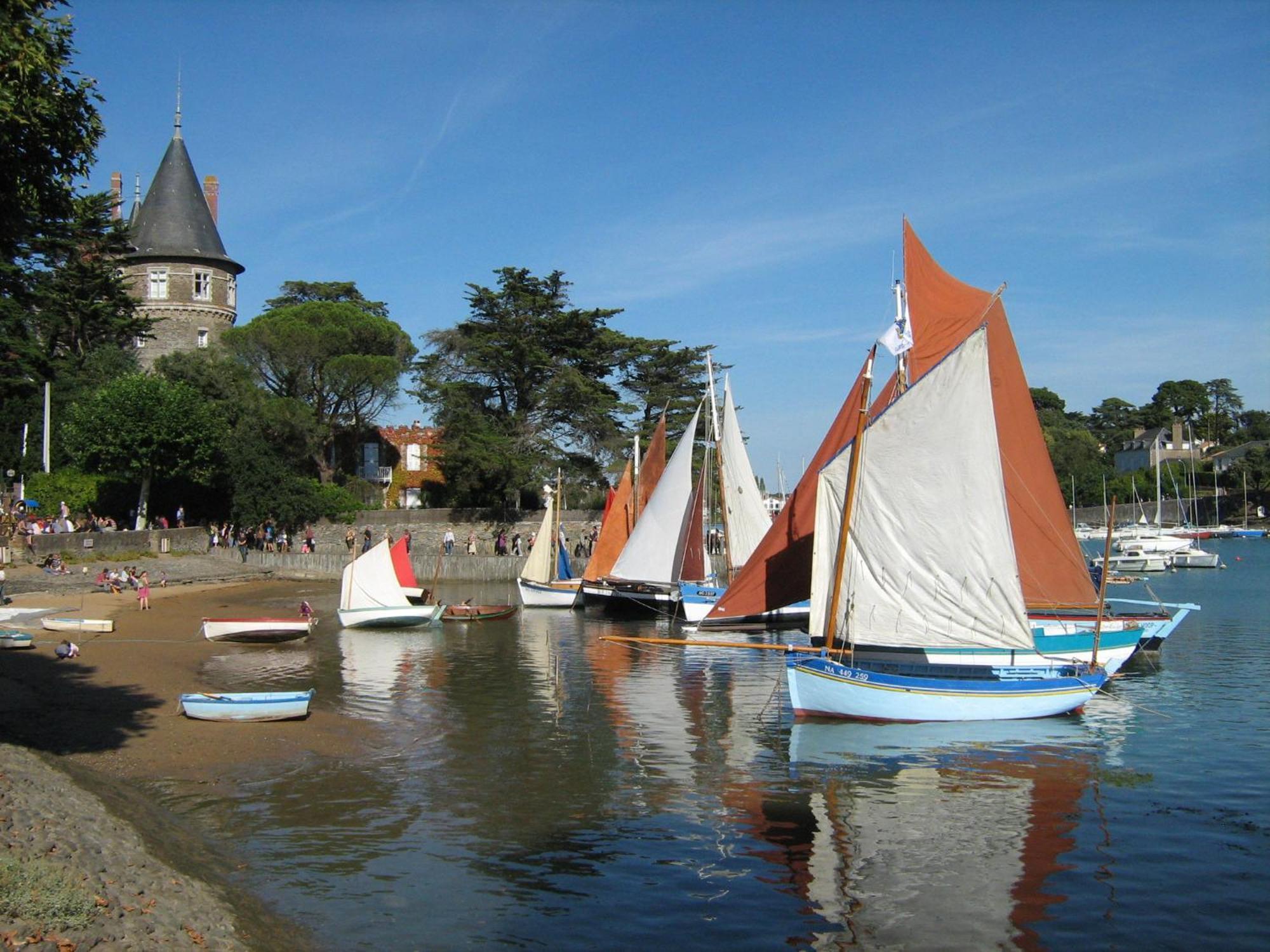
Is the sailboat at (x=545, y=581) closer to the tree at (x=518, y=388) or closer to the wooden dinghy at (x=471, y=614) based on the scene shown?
the wooden dinghy at (x=471, y=614)

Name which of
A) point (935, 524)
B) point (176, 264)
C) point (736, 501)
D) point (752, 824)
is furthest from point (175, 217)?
point (752, 824)

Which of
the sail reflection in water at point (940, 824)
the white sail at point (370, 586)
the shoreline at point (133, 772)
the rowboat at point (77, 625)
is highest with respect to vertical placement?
the white sail at point (370, 586)

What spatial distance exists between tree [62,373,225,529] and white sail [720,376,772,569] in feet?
93.3

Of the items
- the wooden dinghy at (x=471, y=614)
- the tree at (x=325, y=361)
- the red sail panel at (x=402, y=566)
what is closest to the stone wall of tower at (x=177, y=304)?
the tree at (x=325, y=361)

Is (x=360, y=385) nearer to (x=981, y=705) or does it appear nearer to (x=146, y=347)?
(x=146, y=347)

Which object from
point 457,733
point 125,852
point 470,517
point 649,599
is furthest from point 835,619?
point 470,517

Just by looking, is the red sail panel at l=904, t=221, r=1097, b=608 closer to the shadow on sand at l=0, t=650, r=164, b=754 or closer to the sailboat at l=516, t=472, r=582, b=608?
the shadow on sand at l=0, t=650, r=164, b=754

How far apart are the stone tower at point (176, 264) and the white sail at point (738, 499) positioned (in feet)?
149

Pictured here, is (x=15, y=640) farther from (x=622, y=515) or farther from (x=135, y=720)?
(x=622, y=515)

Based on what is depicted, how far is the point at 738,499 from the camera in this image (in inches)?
1359

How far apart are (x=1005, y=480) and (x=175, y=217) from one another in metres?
61.2

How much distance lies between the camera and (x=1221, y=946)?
1062 centimetres

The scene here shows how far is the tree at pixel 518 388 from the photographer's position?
197ft

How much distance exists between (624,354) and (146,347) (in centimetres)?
3074
